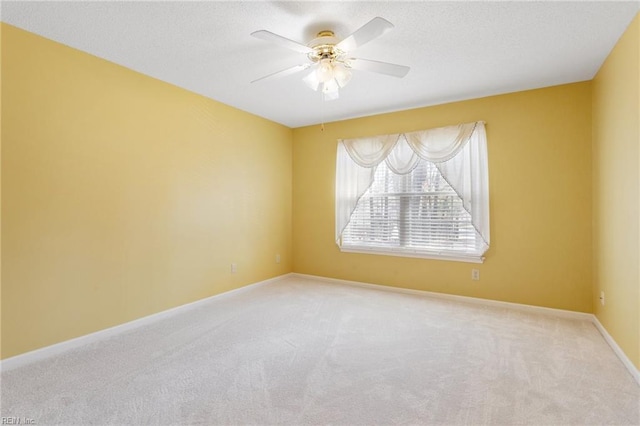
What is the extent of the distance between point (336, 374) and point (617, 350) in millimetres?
2143

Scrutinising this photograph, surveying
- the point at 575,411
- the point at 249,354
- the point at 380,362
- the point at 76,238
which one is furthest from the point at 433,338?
the point at 76,238

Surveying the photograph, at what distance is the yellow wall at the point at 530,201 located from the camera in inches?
123

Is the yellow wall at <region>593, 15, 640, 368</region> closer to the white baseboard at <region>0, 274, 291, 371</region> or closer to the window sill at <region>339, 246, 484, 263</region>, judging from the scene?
the window sill at <region>339, 246, 484, 263</region>

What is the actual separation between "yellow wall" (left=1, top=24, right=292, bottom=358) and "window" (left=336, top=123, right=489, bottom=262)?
153 cm

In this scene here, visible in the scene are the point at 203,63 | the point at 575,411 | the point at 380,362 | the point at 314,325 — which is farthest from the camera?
the point at 314,325

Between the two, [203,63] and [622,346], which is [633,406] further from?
[203,63]

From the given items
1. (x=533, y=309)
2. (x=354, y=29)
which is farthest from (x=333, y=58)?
(x=533, y=309)

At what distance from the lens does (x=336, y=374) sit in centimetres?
211

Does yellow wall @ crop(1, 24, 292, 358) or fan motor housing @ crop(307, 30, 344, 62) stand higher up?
fan motor housing @ crop(307, 30, 344, 62)

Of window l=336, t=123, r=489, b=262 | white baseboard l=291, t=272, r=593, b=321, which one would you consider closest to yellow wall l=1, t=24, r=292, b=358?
window l=336, t=123, r=489, b=262

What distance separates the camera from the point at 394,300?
3.78 m

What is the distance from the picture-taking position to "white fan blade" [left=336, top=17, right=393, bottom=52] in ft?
5.67

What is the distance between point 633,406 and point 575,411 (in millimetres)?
365

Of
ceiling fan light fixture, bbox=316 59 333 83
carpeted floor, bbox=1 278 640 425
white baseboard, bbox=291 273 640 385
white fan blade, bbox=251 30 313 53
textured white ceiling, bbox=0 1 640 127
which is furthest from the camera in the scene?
ceiling fan light fixture, bbox=316 59 333 83
